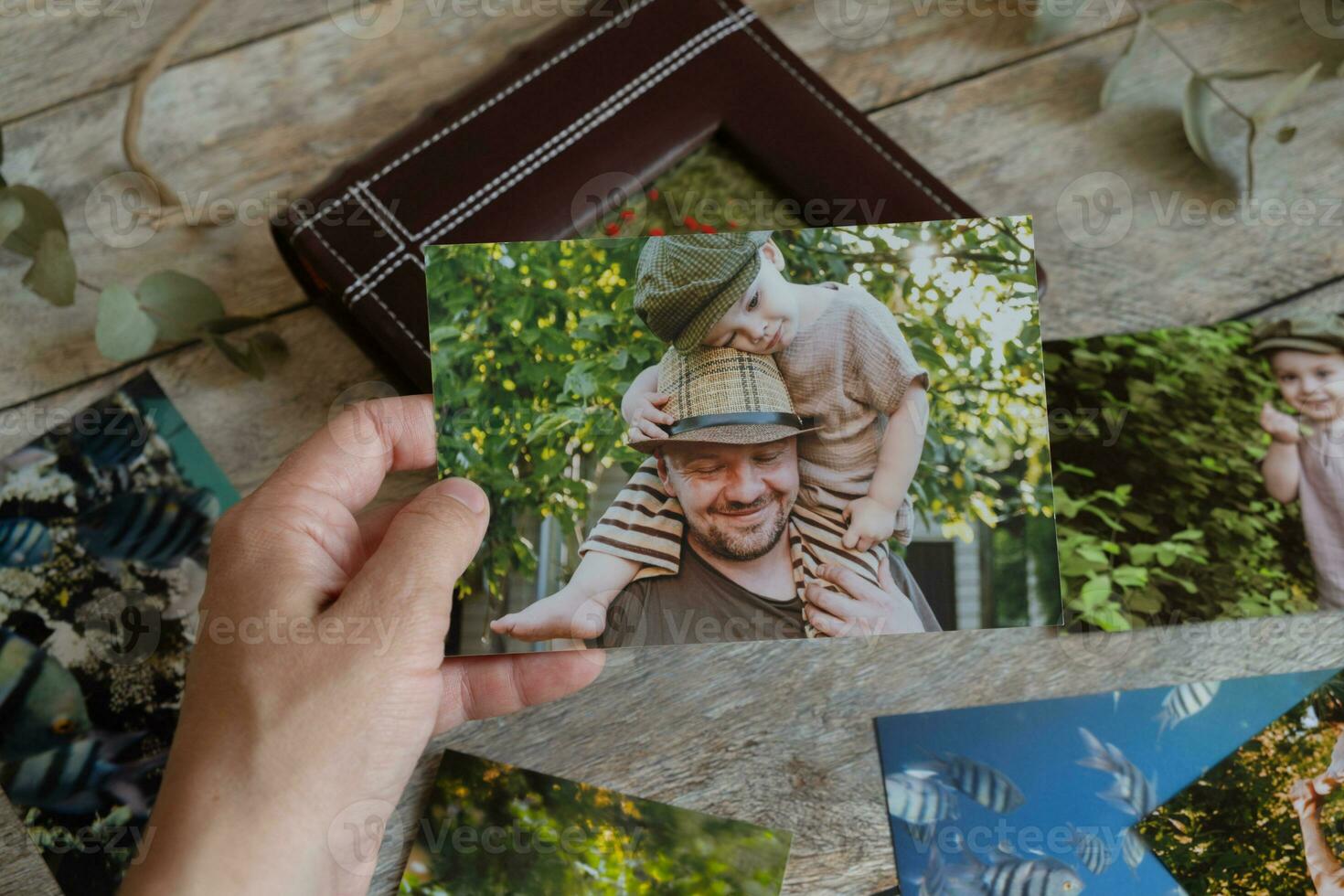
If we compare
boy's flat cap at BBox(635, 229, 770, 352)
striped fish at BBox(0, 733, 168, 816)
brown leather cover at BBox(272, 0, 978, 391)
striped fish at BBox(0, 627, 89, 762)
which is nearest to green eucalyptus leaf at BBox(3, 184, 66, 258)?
brown leather cover at BBox(272, 0, 978, 391)

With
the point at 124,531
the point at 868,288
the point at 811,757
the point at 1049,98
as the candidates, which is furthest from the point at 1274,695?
the point at 124,531

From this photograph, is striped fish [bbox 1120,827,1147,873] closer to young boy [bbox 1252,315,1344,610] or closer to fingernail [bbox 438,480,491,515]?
young boy [bbox 1252,315,1344,610]

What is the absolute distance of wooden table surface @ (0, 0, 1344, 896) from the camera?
0.89 metres

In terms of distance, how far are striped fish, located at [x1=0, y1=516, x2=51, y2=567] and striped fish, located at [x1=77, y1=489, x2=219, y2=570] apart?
0.11 feet

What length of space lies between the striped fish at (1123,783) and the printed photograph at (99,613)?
2.62 feet

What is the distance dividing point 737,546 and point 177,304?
60 cm

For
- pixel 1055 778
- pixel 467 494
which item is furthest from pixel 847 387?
pixel 1055 778

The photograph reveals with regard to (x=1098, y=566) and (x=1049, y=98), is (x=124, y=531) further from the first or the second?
(x=1049, y=98)

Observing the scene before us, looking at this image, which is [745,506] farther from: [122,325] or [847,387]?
[122,325]

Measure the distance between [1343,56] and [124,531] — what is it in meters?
1.26

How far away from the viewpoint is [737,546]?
75 centimetres

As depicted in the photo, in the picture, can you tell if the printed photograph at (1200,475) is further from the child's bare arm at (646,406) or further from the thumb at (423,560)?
the thumb at (423,560)

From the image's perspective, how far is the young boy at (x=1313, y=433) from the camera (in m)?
0.89

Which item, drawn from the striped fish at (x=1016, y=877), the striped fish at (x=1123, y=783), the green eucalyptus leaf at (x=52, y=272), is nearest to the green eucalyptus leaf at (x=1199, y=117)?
the striped fish at (x=1123, y=783)
